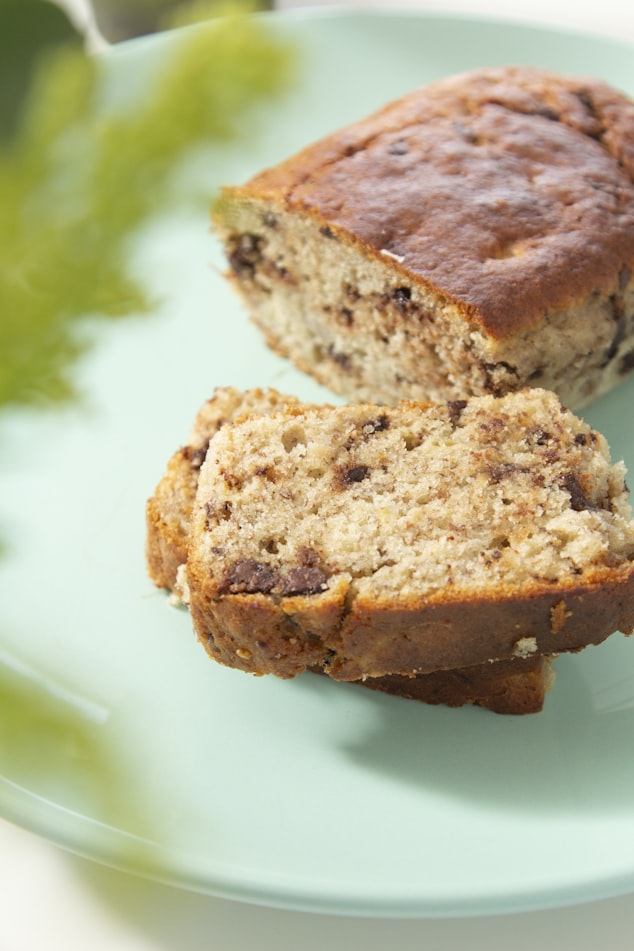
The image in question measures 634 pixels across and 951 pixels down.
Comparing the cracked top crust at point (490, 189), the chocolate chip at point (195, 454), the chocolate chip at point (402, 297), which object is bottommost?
the chocolate chip at point (195, 454)

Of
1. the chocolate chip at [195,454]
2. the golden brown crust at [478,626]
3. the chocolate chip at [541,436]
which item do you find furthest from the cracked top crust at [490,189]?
the golden brown crust at [478,626]

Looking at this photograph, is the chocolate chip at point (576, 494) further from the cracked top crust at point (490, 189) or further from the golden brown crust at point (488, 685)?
the cracked top crust at point (490, 189)

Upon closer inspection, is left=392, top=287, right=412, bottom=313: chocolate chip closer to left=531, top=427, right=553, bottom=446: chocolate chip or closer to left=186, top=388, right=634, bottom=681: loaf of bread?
left=186, top=388, right=634, bottom=681: loaf of bread

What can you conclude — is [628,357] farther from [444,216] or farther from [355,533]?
[355,533]

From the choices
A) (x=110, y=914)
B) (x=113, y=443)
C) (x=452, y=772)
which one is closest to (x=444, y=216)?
(x=113, y=443)

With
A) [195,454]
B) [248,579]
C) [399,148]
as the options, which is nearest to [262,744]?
[248,579]

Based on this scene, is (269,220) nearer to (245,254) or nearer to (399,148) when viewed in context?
(245,254)
